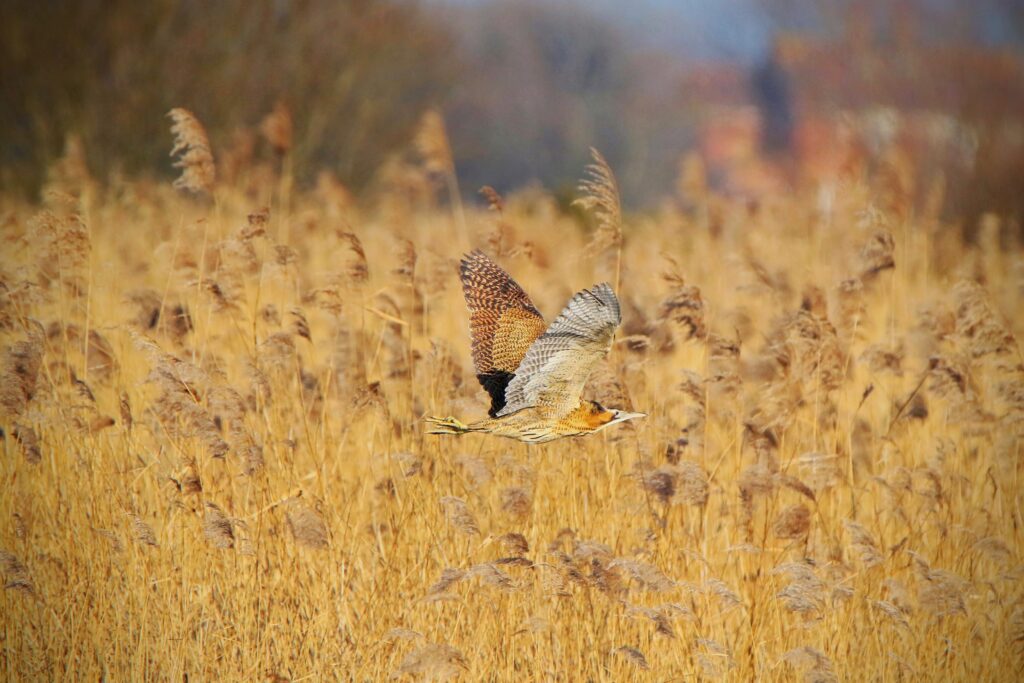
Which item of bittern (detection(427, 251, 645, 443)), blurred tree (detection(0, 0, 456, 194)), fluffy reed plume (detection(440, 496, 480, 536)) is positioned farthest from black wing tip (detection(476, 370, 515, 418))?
blurred tree (detection(0, 0, 456, 194))

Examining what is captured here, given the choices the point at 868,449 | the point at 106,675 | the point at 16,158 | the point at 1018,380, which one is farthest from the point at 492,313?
the point at 16,158

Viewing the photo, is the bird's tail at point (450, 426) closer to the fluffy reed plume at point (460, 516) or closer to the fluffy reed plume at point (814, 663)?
the fluffy reed plume at point (460, 516)

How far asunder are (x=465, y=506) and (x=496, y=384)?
0.45 meters

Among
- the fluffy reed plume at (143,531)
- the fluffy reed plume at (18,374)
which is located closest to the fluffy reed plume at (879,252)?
the fluffy reed plume at (143,531)

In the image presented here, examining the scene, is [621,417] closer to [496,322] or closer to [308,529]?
[496,322]

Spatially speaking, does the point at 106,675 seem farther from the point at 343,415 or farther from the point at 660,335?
the point at 660,335

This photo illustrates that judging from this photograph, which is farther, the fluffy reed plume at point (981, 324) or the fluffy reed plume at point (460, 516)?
the fluffy reed plume at point (981, 324)

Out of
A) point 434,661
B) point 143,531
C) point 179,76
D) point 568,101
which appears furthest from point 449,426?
point 568,101

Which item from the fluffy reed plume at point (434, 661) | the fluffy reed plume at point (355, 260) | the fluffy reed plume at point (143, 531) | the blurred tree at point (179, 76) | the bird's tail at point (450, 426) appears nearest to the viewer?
the fluffy reed plume at point (434, 661)

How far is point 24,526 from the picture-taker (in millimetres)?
3711

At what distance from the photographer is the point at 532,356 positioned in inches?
126

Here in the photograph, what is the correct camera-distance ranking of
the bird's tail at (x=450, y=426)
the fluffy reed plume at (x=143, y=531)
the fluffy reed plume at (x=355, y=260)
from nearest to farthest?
the bird's tail at (x=450, y=426) → the fluffy reed plume at (x=143, y=531) → the fluffy reed plume at (x=355, y=260)

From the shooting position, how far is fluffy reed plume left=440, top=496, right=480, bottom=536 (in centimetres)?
327

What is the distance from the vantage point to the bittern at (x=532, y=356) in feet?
10.00
